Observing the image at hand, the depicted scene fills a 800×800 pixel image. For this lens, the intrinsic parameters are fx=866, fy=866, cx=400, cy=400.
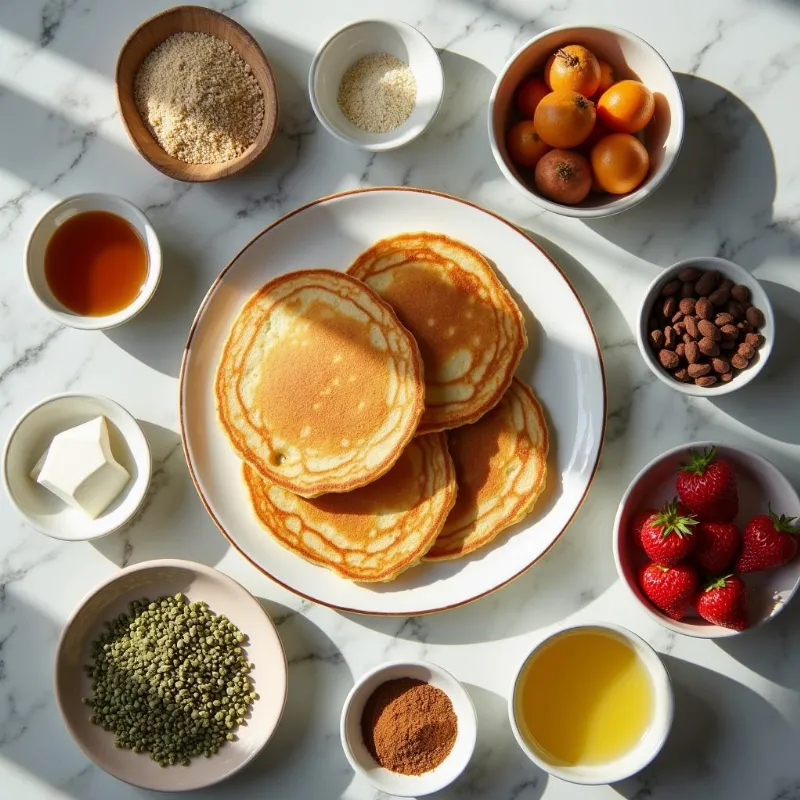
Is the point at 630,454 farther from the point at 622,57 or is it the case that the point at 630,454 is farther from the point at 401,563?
the point at 622,57

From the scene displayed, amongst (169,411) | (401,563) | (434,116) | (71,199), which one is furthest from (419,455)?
(71,199)

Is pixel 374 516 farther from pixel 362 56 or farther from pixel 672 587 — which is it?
pixel 362 56

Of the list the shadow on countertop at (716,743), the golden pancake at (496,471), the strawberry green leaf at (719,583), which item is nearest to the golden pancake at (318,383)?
the golden pancake at (496,471)

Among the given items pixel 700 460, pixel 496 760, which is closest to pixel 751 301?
pixel 700 460

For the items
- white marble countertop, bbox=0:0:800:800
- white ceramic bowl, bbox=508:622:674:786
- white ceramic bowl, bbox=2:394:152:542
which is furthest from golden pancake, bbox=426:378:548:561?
white ceramic bowl, bbox=2:394:152:542

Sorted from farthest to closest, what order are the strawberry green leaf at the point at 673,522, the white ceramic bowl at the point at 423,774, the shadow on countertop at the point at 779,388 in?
the shadow on countertop at the point at 779,388, the white ceramic bowl at the point at 423,774, the strawberry green leaf at the point at 673,522

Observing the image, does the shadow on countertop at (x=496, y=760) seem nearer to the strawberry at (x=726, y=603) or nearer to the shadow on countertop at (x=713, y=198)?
the strawberry at (x=726, y=603)
